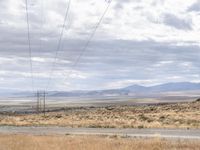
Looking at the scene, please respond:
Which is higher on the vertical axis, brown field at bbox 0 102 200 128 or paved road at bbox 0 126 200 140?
brown field at bbox 0 102 200 128

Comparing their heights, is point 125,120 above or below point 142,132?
above

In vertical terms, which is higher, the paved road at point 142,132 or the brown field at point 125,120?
the brown field at point 125,120

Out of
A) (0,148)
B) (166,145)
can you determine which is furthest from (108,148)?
(0,148)

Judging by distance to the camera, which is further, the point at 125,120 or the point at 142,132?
the point at 125,120

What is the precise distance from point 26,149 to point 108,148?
12.2ft

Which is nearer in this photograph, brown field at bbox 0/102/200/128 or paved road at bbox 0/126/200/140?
paved road at bbox 0/126/200/140

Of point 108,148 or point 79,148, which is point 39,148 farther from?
point 108,148

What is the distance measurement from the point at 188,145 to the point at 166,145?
41.7 inches

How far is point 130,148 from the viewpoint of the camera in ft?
66.3

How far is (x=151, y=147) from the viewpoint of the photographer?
2092 cm

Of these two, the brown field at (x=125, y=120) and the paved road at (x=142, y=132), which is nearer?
the paved road at (x=142, y=132)

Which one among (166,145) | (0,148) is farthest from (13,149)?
(166,145)

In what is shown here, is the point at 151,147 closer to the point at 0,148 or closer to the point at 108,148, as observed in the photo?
the point at 108,148

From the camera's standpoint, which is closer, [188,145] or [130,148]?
[130,148]
